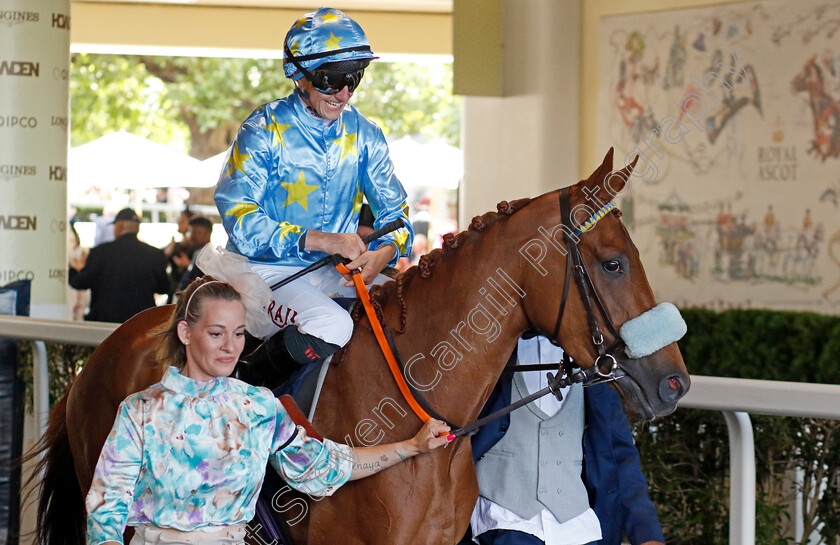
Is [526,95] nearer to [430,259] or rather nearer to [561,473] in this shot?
[430,259]

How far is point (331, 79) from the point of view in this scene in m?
2.53

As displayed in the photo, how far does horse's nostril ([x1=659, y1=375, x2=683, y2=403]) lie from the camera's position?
2172mm

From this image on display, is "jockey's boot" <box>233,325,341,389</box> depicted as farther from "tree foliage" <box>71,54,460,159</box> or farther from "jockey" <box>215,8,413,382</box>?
"tree foliage" <box>71,54,460,159</box>

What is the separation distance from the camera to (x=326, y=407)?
8.02 feet

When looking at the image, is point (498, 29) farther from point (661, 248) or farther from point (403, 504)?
point (403, 504)

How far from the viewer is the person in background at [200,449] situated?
79.7 inches

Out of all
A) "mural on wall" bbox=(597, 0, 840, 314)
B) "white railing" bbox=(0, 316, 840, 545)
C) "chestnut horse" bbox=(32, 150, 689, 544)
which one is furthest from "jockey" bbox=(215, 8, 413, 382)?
"mural on wall" bbox=(597, 0, 840, 314)

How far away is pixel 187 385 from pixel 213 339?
12cm

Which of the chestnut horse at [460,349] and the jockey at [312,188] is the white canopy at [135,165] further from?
the chestnut horse at [460,349]

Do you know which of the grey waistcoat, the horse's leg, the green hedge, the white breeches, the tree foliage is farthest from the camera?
the tree foliage

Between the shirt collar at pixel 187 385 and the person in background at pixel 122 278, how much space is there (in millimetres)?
5307

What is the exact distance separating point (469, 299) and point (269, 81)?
762 inches

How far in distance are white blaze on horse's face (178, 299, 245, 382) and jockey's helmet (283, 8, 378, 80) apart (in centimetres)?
72

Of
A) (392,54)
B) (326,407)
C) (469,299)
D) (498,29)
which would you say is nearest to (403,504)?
(326,407)
